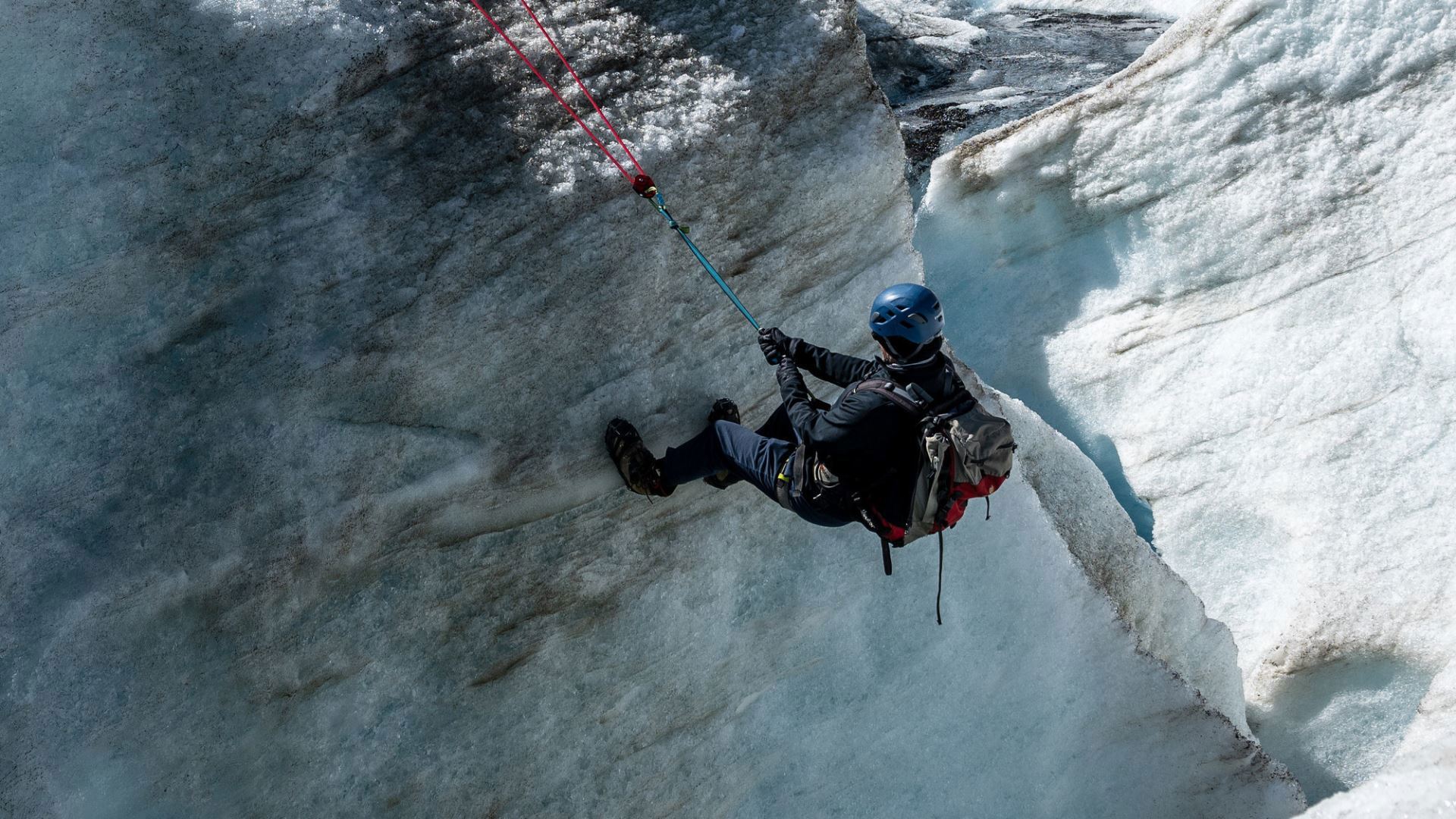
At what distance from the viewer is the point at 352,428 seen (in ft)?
15.6

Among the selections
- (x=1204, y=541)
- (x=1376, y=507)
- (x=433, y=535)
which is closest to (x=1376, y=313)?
(x=1376, y=507)

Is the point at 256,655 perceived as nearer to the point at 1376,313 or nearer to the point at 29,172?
the point at 29,172

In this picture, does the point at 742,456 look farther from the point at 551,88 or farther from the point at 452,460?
the point at 551,88

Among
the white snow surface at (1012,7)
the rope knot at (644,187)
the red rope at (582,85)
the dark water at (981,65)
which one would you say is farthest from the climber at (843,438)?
the white snow surface at (1012,7)

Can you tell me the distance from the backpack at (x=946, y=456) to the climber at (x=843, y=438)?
0.04 m

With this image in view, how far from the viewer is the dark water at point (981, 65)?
1070cm

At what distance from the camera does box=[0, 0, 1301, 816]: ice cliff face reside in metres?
4.38

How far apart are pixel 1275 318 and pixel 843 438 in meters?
5.19

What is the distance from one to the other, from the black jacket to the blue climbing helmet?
0.09 meters

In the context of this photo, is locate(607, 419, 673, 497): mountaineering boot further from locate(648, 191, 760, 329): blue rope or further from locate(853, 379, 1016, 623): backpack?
locate(853, 379, 1016, 623): backpack

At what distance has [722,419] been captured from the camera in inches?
217

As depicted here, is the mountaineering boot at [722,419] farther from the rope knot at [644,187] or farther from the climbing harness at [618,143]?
the rope knot at [644,187]

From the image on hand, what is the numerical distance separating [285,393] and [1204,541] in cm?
669

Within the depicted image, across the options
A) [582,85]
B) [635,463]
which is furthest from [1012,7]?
[635,463]
